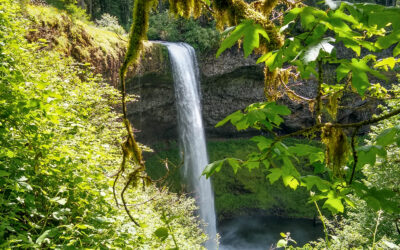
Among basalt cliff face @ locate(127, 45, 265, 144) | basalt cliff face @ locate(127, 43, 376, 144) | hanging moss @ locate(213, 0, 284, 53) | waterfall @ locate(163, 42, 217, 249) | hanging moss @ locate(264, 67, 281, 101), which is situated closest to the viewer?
hanging moss @ locate(213, 0, 284, 53)

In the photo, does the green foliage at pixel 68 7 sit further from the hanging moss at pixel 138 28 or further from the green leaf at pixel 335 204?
the green leaf at pixel 335 204

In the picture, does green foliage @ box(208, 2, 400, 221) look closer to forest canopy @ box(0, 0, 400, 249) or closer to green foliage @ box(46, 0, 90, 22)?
forest canopy @ box(0, 0, 400, 249)

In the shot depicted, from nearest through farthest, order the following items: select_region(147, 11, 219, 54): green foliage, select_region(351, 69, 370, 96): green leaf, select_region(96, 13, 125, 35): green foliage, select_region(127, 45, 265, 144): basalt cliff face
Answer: select_region(351, 69, 370, 96): green leaf
select_region(96, 13, 125, 35): green foliage
select_region(127, 45, 265, 144): basalt cliff face
select_region(147, 11, 219, 54): green foliage

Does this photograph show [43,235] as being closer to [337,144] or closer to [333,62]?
[337,144]

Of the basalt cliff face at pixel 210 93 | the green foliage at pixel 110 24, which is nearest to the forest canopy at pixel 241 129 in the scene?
the green foliage at pixel 110 24

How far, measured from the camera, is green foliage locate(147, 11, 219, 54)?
1747 centimetres

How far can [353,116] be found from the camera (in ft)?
66.4

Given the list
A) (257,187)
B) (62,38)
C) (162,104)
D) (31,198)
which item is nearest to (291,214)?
(257,187)

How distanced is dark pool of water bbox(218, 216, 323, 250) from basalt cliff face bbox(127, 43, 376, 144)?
22.0ft

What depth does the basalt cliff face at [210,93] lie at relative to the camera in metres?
14.8

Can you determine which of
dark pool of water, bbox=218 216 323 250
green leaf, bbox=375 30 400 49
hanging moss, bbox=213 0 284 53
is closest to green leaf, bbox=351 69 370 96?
green leaf, bbox=375 30 400 49

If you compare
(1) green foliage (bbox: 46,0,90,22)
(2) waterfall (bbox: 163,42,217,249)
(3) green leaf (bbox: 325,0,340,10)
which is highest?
(1) green foliage (bbox: 46,0,90,22)

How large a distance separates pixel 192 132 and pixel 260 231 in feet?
25.1

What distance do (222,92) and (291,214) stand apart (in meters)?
9.98
